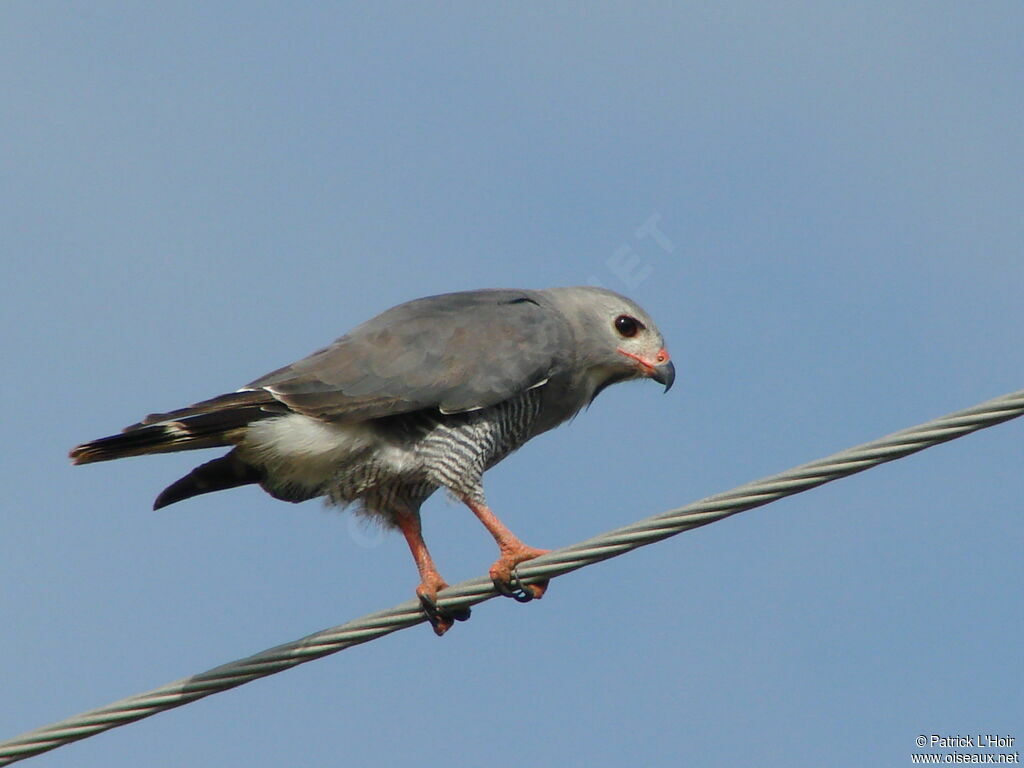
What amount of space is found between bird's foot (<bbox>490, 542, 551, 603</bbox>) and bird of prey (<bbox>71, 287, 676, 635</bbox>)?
0.01 metres

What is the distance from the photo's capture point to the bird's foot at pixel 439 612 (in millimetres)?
7359

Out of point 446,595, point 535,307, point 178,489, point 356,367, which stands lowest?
point 446,595

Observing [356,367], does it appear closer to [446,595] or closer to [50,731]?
[446,595]

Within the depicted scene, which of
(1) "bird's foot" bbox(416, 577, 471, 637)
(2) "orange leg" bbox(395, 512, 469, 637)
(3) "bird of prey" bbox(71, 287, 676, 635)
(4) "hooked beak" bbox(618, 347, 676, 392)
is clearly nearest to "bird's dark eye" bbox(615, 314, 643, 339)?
(4) "hooked beak" bbox(618, 347, 676, 392)

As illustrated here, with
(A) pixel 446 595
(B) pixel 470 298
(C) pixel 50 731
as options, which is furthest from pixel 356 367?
(C) pixel 50 731

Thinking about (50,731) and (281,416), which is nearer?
(50,731)

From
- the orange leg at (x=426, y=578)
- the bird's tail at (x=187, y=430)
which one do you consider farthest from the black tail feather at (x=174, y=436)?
the orange leg at (x=426, y=578)

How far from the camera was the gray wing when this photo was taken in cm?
770

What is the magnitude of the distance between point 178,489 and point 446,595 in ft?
7.13

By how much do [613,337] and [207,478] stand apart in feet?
8.72

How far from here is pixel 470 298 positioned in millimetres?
8578

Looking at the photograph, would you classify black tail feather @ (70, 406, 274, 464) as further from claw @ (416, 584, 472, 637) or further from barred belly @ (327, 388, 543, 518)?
claw @ (416, 584, 472, 637)

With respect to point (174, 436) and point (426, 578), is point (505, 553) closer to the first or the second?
point (426, 578)

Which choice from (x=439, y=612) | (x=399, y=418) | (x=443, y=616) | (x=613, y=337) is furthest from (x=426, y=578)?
(x=613, y=337)
